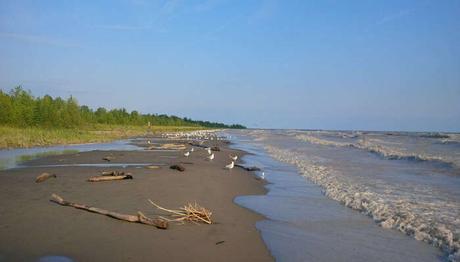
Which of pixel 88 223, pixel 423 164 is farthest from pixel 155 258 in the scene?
pixel 423 164

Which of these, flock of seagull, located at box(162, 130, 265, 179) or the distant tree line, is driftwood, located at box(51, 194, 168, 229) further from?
the distant tree line

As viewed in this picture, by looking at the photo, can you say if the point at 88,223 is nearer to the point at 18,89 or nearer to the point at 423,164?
the point at 423,164

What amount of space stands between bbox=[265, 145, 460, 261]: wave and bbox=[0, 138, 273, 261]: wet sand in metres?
3.12

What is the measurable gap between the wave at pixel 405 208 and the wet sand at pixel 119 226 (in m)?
3.12

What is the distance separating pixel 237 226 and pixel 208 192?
430 centimetres

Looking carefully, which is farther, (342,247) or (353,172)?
(353,172)

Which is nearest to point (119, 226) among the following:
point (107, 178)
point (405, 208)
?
point (107, 178)

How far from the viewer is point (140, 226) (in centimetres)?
847


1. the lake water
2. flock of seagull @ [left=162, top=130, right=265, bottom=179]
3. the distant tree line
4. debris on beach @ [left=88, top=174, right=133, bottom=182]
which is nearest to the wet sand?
debris on beach @ [left=88, top=174, right=133, bottom=182]

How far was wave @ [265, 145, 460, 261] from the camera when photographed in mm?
8836

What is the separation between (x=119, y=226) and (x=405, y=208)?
305 inches

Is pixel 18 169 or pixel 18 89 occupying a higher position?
pixel 18 89

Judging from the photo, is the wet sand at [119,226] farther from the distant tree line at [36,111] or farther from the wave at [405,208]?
the distant tree line at [36,111]

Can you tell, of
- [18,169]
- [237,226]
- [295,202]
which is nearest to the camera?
[237,226]
